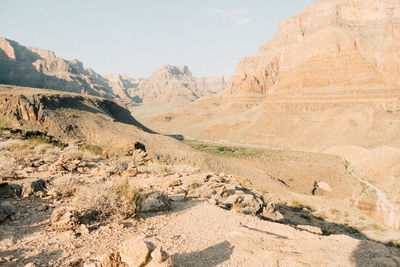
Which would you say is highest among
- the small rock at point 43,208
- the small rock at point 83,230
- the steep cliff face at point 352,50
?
Answer: the steep cliff face at point 352,50

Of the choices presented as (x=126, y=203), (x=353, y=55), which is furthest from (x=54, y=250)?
(x=353, y=55)

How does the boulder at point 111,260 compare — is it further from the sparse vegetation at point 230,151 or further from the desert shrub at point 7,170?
the sparse vegetation at point 230,151

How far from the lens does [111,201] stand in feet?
18.9

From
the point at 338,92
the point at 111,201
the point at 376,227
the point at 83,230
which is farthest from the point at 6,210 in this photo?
the point at 338,92

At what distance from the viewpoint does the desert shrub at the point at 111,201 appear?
5.65m

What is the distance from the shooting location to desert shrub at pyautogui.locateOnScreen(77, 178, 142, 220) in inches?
223

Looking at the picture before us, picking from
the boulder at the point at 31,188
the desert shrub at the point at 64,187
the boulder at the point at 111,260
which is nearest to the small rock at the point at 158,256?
the boulder at the point at 111,260

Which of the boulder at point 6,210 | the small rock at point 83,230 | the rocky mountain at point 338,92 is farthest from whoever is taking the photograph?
the rocky mountain at point 338,92

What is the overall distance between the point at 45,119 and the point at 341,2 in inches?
3478

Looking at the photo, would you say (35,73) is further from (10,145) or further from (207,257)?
(207,257)

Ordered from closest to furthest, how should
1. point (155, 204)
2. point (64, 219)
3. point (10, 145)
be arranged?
point (64, 219) < point (155, 204) < point (10, 145)

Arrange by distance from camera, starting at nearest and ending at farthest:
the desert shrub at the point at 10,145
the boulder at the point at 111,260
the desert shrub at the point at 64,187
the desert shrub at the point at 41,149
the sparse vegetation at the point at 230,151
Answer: the boulder at the point at 111,260
the desert shrub at the point at 64,187
the desert shrub at the point at 10,145
the desert shrub at the point at 41,149
the sparse vegetation at the point at 230,151

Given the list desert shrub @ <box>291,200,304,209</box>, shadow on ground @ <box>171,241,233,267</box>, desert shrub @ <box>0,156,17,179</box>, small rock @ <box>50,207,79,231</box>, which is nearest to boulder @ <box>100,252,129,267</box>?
shadow on ground @ <box>171,241,233,267</box>

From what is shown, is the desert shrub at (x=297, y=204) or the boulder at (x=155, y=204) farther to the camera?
the desert shrub at (x=297, y=204)
